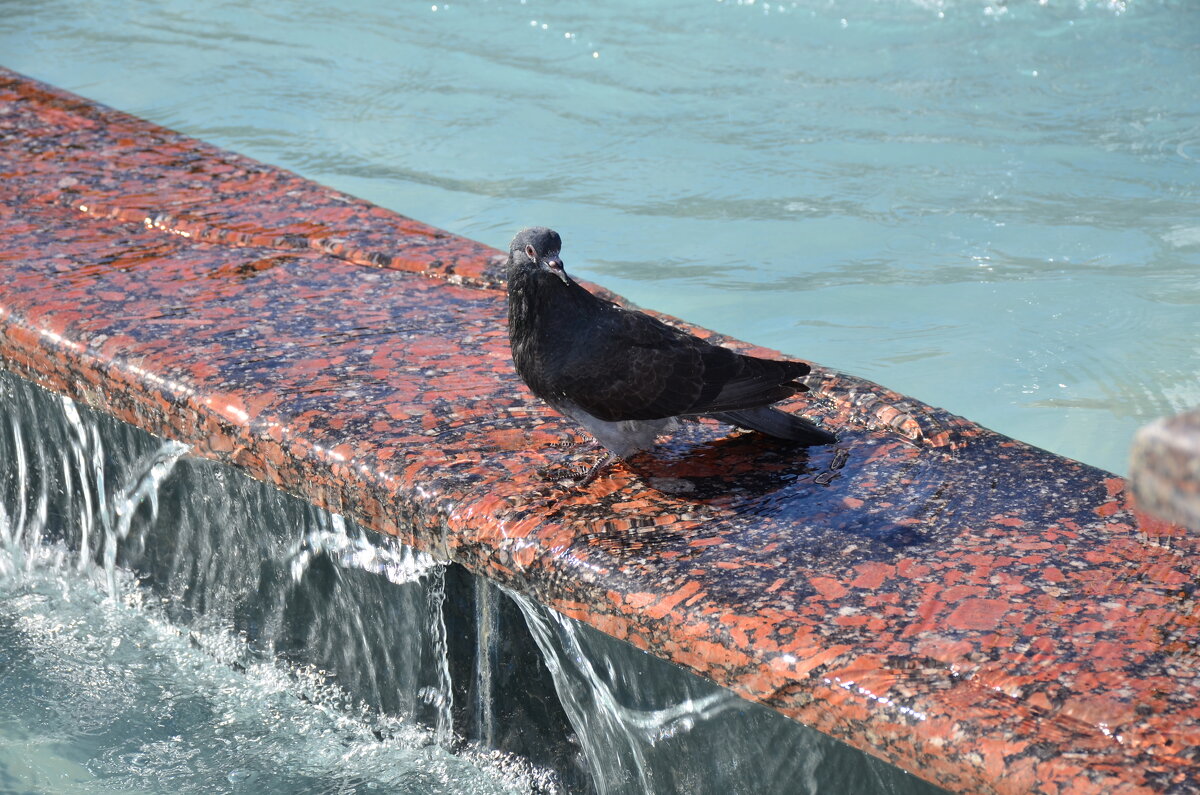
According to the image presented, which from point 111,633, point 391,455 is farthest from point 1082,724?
point 111,633

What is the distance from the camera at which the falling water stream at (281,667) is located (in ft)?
8.35

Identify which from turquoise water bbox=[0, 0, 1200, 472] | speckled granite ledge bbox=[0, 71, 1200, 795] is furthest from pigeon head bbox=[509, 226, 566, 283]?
turquoise water bbox=[0, 0, 1200, 472]

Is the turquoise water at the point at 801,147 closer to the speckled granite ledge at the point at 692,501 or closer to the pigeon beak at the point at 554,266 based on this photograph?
the speckled granite ledge at the point at 692,501

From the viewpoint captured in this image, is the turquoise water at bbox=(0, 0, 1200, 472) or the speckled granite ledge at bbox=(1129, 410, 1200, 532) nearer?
the speckled granite ledge at bbox=(1129, 410, 1200, 532)

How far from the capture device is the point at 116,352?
314 cm

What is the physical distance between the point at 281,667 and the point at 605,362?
51.3 inches

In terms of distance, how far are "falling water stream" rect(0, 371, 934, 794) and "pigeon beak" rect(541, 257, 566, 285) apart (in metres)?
0.67

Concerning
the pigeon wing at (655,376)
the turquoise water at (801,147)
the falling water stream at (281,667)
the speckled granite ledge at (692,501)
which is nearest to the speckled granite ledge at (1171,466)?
the speckled granite ledge at (692,501)

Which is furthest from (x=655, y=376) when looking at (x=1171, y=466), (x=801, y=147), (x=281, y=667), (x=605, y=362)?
(x=801, y=147)

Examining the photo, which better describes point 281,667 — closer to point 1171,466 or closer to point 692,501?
point 692,501

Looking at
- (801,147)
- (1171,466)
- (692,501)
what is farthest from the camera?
(801,147)

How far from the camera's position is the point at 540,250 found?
98.5 inches

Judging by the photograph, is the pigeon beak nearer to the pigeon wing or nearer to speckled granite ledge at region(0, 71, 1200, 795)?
the pigeon wing

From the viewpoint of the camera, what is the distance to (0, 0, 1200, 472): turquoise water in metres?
4.80
